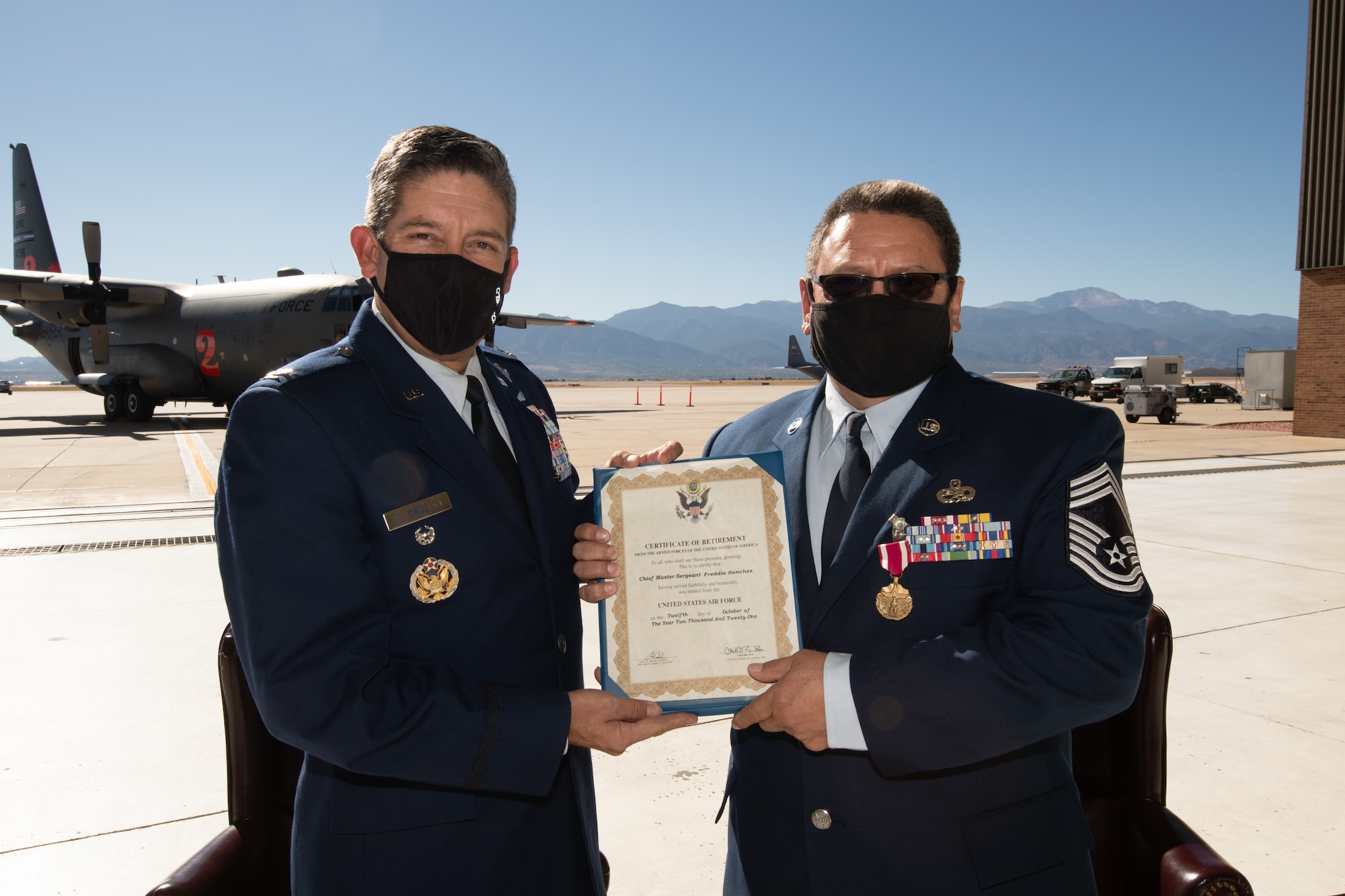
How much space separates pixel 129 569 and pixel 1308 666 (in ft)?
30.3

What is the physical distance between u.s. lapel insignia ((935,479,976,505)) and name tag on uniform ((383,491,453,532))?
1.16 metres

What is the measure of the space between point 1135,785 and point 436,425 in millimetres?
2167

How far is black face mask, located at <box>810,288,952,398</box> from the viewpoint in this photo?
210 cm

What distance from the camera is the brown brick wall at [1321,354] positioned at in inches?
787

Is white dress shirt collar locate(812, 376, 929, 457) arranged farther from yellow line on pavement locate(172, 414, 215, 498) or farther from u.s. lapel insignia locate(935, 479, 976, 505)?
yellow line on pavement locate(172, 414, 215, 498)

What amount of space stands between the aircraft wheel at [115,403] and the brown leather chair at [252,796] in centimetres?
2793

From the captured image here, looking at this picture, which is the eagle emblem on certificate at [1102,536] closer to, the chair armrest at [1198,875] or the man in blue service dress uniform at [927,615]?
the man in blue service dress uniform at [927,615]

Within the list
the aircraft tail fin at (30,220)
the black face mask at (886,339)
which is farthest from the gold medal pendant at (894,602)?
the aircraft tail fin at (30,220)

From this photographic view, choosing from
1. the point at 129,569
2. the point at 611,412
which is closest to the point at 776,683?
the point at 129,569

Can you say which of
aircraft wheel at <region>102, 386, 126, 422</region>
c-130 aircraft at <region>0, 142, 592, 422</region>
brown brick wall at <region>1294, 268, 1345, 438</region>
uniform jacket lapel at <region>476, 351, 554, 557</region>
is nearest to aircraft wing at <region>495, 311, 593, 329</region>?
c-130 aircraft at <region>0, 142, 592, 422</region>

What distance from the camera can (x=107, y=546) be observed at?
8.08 metres

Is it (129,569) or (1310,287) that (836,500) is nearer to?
(129,569)

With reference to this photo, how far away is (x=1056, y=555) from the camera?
67.2 inches

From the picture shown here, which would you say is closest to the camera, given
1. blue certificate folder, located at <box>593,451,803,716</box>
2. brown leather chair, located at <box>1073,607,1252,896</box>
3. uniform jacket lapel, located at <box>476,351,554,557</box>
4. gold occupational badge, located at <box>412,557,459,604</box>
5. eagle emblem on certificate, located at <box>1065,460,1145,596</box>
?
eagle emblem on certificate, located at <box>1065,460,1145,596</box>
